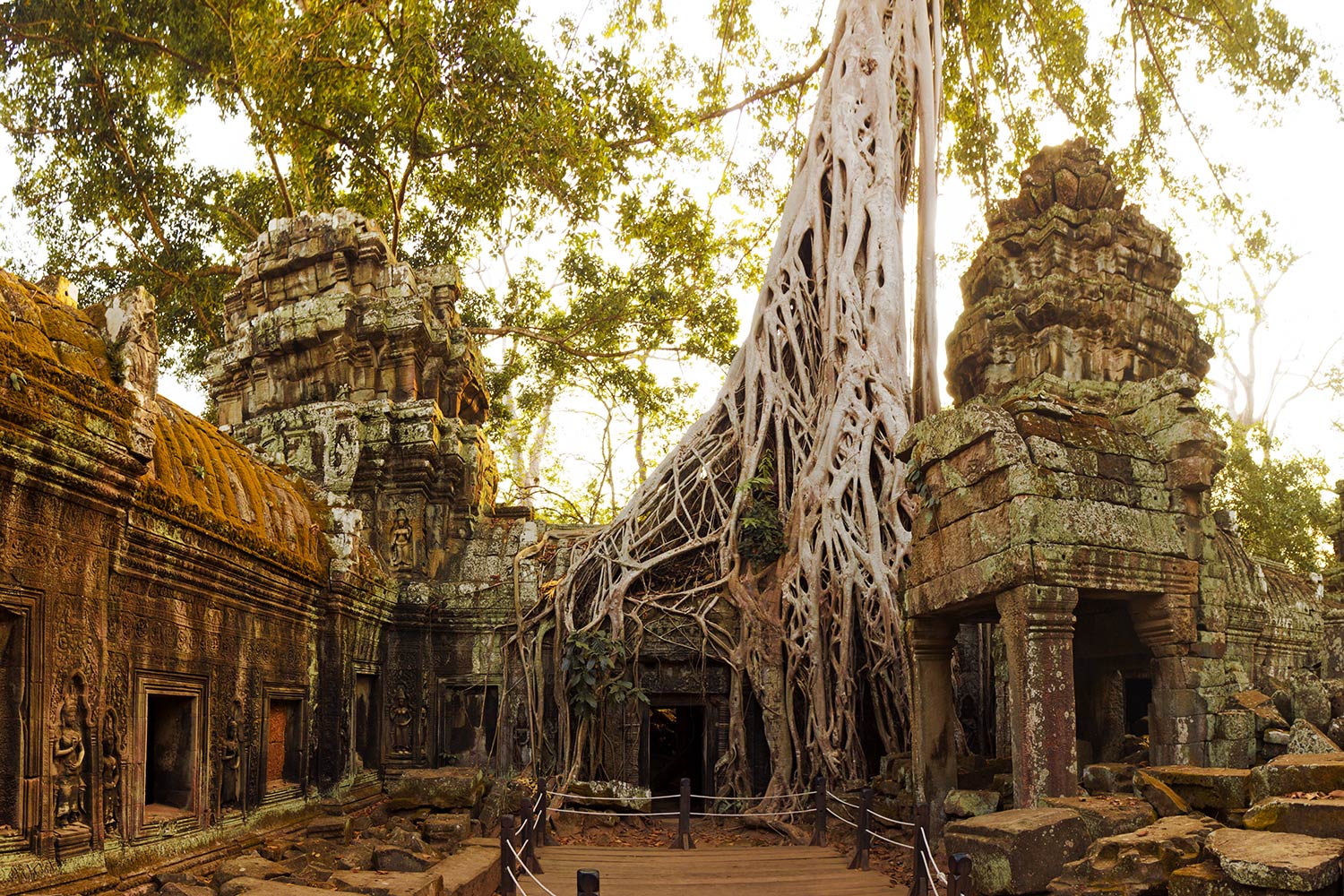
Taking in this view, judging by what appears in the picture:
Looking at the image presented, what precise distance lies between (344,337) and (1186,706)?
773cm

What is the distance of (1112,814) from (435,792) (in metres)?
4.72

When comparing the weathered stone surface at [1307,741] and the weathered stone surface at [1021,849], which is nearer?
the weathered stone surface at [1021,849]

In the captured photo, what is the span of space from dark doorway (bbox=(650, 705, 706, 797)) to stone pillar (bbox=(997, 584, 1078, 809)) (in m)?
6.50

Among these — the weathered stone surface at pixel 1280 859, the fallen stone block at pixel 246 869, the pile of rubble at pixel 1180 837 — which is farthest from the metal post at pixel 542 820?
Result: the weathered stone surface at pixel 1280 859

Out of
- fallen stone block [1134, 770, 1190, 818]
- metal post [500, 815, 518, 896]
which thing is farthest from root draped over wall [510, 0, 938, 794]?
fallen stone block [1134, 770, 1190, 818]

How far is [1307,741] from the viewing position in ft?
18.5

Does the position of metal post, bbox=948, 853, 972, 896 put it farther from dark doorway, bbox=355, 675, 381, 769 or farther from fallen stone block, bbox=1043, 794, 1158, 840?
dark doorway, bbox=355, 675, 381, 769

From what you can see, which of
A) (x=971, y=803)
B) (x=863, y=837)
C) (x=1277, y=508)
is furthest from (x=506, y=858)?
(x=1277, y=508)

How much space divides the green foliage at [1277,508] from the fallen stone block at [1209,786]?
12555 mm

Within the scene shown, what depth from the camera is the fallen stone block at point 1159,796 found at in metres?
4.67

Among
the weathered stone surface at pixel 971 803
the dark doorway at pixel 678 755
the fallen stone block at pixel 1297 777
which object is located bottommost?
the dark doorway at pixel 678 755

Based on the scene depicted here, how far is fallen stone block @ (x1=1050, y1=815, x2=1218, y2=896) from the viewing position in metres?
3.84

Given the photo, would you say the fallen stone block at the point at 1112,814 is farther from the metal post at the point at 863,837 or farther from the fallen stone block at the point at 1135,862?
the metal post at the point at 863,837

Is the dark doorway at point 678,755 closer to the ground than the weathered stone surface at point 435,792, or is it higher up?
closer to the ground
